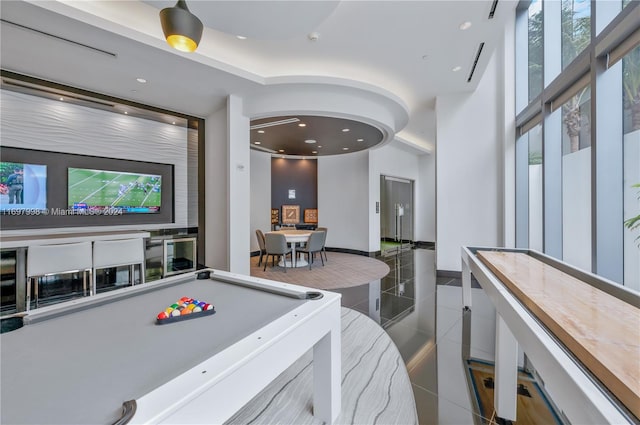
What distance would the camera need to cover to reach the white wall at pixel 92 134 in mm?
3922

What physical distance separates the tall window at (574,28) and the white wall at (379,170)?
15.3ft

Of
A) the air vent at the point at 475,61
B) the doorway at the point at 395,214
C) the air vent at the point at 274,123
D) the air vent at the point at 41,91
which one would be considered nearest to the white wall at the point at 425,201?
the doorway at the point at 395,214

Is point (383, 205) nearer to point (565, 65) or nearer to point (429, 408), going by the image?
point (565, 65)

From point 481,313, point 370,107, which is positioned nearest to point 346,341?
point 481,313

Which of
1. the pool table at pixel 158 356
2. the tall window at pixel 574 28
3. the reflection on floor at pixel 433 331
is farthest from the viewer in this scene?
the tall window at pixel 574 28

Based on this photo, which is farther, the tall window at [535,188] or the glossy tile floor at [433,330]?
the tall window at [535,188]

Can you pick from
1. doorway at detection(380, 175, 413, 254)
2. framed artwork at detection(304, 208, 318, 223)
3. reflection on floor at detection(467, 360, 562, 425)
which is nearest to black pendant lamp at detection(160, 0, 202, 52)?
reflection on floor at detection(467, 360, 562, 425)

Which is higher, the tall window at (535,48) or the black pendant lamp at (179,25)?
the tall window at (535,48)

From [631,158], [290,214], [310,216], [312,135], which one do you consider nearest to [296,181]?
[290,214]

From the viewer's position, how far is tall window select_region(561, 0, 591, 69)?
2.63 m

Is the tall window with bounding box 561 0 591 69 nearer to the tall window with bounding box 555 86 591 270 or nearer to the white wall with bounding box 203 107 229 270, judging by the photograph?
the tall window with bounding box 555 86 591 270

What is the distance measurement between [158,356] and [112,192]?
5162mm

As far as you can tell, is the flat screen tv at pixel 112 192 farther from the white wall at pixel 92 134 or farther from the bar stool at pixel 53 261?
the bar stool at pixel 53 261

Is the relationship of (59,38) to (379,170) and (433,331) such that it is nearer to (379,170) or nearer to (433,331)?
(433,331)
